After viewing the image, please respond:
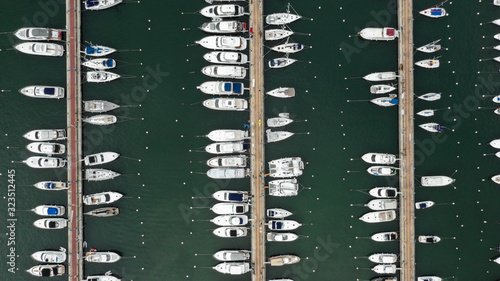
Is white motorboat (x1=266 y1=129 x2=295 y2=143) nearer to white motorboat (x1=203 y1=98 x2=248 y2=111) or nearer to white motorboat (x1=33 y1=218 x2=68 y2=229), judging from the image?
white motorboat (x1=203 y1=98 x2=248 y2=111)

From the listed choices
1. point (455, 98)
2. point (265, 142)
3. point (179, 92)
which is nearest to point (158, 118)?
point (179, 92)

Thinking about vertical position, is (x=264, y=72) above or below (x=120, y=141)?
above

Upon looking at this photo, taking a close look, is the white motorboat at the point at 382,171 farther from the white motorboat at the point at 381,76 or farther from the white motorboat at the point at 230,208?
the white motorboat at the point at 230,208

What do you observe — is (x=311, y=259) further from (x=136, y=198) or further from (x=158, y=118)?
(x=158, y=118)

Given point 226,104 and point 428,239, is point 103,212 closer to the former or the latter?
point 226,104

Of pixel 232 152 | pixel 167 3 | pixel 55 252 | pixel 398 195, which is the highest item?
pixel 167 3

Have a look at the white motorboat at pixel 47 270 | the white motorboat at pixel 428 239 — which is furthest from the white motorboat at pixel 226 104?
the white motorboat at pixel 428 239

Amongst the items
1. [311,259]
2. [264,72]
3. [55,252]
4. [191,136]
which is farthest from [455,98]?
[55,252]
